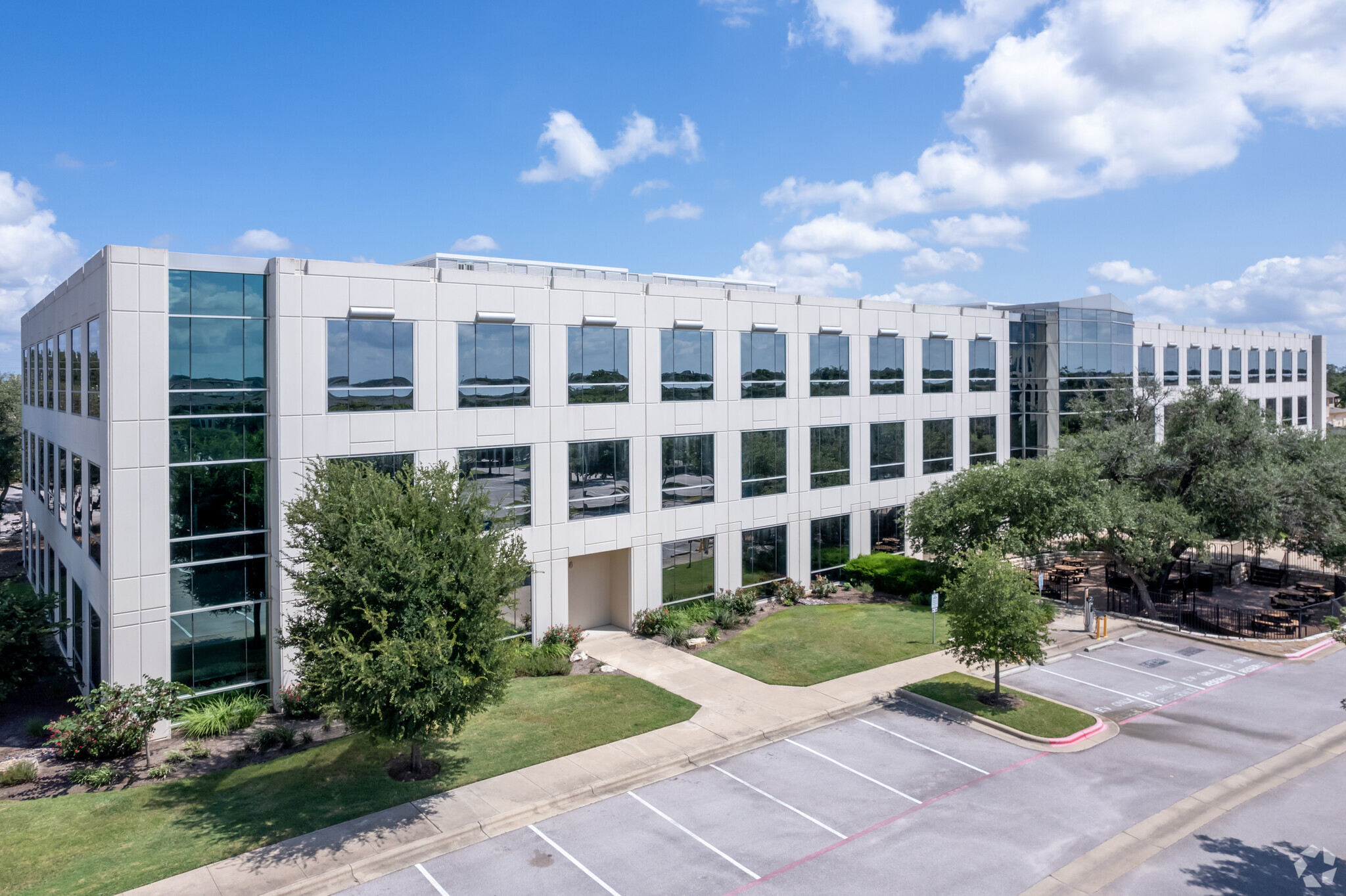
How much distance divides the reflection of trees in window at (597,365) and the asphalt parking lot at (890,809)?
12050 millimetres

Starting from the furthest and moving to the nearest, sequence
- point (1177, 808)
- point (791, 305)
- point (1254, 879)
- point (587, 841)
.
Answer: point (791, 305) < point (1177, 808) < point (587, 841) < point (1254, 879)

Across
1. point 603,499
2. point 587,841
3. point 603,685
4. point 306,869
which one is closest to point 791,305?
point 603,499

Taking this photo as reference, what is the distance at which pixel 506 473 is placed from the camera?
24172mm

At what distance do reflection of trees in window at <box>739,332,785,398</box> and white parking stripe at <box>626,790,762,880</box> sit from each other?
16955 mm

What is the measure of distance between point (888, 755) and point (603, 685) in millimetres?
7501

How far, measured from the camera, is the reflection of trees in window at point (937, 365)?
35.7 m

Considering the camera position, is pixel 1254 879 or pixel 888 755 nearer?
pixel 1254 879

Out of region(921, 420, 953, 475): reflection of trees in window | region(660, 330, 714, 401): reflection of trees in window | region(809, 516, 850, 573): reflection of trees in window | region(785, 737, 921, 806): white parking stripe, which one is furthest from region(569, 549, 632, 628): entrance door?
region(921, 420, 953, 475): reflection of trees in window

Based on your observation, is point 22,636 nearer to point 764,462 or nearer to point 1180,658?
point 764,462

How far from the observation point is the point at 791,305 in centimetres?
3122

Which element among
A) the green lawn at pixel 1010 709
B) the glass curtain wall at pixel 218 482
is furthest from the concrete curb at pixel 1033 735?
the glass curtain wall at pixel 218 482

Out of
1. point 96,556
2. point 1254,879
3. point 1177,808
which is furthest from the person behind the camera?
point 96,556

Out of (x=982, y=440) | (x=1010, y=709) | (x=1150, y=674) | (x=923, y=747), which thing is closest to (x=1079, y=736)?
(x=1010, y=709)

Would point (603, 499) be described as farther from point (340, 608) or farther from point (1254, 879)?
point (1254, 879)
